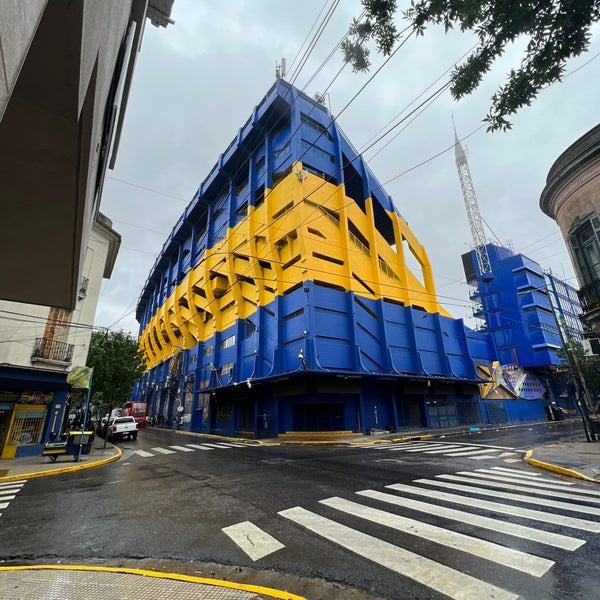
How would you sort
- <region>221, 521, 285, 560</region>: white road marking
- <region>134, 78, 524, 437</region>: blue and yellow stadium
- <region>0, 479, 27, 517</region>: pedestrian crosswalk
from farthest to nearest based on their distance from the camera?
<region>134, 78, 524, 437</region>: blue and yellow stadium < <region>0, 479, 27, 517</region>: pedestrian crosswalk < <region>221, 521, 285, 560</region>: white road marking

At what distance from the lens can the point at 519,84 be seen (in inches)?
169

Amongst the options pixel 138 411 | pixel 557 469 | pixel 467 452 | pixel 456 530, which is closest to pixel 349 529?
pixel 456 530

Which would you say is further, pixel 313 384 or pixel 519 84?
pixel 313 384

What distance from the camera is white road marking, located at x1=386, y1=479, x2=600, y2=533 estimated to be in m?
5.35

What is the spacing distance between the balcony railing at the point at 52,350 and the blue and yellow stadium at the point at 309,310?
1228cm

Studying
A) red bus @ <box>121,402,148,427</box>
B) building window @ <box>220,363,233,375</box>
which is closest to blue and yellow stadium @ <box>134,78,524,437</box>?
building window @ <box>220,363,233,375</box>

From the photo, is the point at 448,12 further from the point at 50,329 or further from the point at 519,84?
the point at 50,329

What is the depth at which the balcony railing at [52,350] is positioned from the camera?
17.4 meters

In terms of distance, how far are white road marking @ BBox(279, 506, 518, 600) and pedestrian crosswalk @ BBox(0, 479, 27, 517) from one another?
24.8ft

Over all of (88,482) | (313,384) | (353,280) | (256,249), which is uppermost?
(256,249)

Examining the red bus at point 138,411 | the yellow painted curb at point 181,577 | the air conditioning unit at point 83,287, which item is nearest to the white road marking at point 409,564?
the yellow painted curb at point 181,577

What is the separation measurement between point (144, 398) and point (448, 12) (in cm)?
7258

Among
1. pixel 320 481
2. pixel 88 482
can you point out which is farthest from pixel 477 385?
pixel 88 482

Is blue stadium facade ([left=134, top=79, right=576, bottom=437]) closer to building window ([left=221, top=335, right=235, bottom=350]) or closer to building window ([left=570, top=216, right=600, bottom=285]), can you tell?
building window ([left=221, top=335, right=235, bottom=350])
